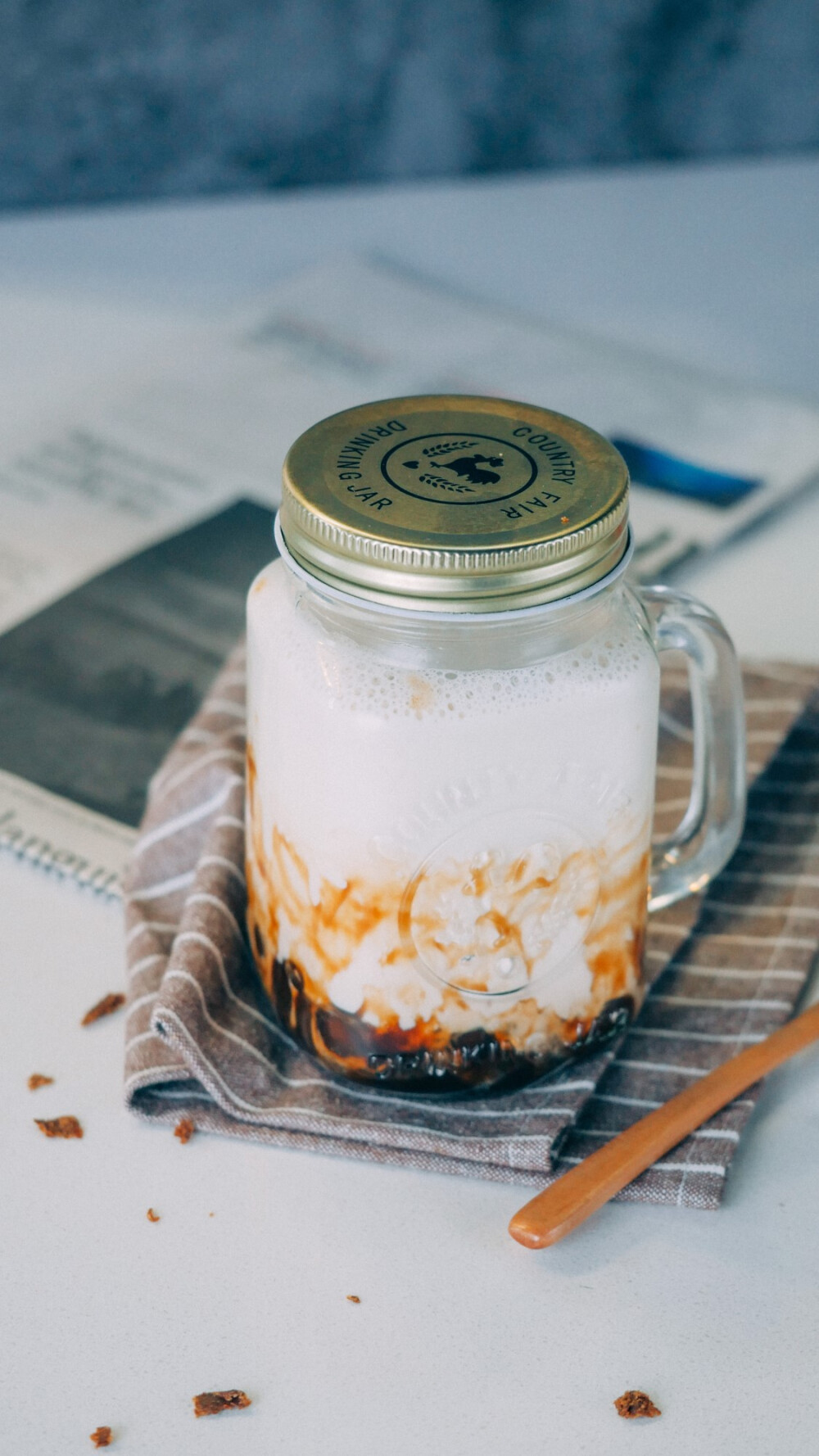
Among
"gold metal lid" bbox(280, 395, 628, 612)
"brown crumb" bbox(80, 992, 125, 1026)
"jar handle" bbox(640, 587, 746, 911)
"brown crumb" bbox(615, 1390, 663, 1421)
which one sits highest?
"gold metal lid" bbox(280, 395, 628, 612)

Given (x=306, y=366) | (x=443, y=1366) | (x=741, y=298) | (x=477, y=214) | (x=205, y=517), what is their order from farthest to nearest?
1. (x=477, y=214)
2. (x=741, y=298)
3. (x=306, y=366)
4. (x=205, y=517)
5. (x=443, y=1366)

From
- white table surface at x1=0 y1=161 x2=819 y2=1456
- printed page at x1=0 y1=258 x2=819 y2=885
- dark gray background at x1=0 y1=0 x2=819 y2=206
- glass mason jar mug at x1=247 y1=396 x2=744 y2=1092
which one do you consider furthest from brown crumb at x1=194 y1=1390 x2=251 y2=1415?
dark gray background at x1=0 y1=0 x2=819 y2=206

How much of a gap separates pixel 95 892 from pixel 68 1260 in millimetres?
164

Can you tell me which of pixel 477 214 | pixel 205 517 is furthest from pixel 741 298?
pixel 205 517

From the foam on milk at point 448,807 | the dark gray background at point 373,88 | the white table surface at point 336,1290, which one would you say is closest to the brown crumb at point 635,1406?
the white table surface at point 336,1290

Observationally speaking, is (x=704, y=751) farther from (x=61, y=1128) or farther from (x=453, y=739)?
(x=61, y=1128)

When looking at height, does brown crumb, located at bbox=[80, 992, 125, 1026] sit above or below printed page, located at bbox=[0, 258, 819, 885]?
below

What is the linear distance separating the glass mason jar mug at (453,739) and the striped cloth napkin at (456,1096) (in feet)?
0.05

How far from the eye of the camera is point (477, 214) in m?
1.17

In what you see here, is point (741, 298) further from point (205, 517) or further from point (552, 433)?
point (552, 433)

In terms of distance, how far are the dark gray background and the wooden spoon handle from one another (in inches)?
37.9

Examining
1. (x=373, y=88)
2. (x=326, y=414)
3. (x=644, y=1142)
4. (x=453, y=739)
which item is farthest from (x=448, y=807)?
(x=373, y=88)

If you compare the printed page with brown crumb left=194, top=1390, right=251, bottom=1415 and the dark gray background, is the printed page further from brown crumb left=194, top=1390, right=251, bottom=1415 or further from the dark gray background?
brown crumb left=194, top=1390, right=251, bottom=1415

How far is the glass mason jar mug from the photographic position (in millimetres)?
382
